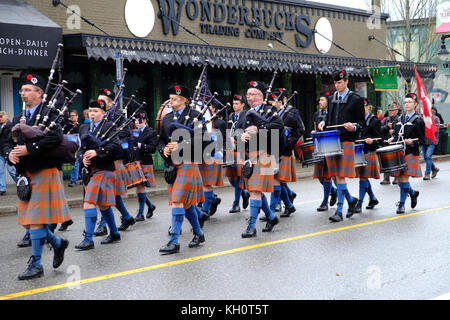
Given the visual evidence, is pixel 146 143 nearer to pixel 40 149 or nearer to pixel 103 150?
pixel 103 150

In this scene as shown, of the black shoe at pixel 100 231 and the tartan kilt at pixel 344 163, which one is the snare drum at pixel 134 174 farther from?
the tartan kilt at pixel 344 163

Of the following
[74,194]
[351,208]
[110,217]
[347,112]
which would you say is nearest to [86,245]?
[110,217]

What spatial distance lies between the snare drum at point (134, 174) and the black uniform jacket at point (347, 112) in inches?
122

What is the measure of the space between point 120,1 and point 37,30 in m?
3.99

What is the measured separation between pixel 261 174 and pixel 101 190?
2026 mm

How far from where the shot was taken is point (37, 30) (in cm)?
1491

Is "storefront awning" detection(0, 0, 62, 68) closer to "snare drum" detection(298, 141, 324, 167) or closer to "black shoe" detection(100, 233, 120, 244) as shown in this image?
"snare drum" detection(298, 141, 324, 167)

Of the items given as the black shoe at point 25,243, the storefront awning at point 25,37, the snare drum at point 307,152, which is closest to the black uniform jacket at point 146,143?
the snare drum at point 307,152

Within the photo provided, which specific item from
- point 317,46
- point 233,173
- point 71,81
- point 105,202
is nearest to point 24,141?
point 105,202

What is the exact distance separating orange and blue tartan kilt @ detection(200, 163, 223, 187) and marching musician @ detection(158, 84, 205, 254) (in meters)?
2.50

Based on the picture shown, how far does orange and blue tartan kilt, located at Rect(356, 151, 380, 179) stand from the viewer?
10820mm

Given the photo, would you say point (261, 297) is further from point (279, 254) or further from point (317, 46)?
point (317, 46)

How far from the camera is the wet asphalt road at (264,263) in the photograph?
5.93m

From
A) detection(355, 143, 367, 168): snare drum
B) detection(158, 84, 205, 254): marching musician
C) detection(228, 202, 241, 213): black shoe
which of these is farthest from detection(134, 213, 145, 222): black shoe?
detection(355, 143, 367, 168): snare drum
